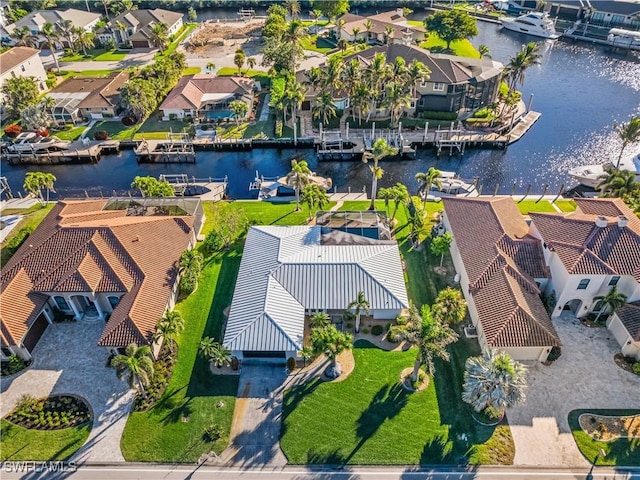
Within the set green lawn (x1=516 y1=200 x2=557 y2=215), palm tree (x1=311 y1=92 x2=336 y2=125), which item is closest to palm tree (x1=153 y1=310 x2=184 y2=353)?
palm tree (x1=311 y1=92 x2=336 y2=125)

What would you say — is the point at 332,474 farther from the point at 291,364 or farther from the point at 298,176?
the point at 298,176

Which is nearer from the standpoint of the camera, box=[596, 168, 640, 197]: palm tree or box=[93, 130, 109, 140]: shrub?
box=[596, 168, 640, 197]: palm tree

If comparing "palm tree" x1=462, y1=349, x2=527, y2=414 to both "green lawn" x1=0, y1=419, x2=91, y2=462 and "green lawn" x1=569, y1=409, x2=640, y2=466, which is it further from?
"green lawn" x1=0, y1=419, x2=91, y2=462

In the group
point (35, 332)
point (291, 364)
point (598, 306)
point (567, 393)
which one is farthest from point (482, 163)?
point (35, 332)

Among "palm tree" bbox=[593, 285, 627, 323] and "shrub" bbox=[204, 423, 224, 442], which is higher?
"palm tree" bbox=[593, 285, 627, 323]

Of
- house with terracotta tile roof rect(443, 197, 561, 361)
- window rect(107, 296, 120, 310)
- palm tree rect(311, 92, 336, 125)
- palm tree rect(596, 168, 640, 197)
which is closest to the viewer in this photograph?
house with terracotta tile roof rect(443, 197, 561, 361)

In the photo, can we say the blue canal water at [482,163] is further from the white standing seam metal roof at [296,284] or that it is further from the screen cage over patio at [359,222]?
the white standing seam metal roof at [296,284]

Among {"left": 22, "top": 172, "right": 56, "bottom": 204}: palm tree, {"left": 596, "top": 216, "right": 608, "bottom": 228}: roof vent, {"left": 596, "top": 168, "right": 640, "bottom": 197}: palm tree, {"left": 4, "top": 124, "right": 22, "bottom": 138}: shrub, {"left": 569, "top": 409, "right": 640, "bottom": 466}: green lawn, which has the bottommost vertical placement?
{"left": 569, "top": 409, "right": 640, "bottom": 466}: green lawn
